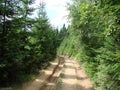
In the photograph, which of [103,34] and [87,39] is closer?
[103,34]

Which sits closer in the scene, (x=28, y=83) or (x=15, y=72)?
(x=15, y=72)

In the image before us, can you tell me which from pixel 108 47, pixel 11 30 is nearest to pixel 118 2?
pixel 108 47

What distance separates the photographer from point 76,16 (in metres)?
28.7

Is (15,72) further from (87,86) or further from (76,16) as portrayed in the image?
(76,16)

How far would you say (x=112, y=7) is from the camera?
18.7ft

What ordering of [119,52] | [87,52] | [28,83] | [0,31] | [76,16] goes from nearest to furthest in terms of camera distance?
[119,52], [0,31], [28,83], [87,52], [76,16]

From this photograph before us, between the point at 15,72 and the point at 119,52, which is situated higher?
the point at 119,52

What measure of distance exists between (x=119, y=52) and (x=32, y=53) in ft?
60.4

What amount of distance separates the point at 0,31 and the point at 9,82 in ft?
12.5

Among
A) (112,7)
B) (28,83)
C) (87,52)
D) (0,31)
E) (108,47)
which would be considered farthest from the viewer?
(87,52)

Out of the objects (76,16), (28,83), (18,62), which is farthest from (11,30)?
(76,16)

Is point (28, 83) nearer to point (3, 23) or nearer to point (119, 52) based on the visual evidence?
point (3, 23)

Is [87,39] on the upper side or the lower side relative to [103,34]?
lower

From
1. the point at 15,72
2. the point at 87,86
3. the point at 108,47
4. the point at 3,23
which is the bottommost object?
the point at 87,86
